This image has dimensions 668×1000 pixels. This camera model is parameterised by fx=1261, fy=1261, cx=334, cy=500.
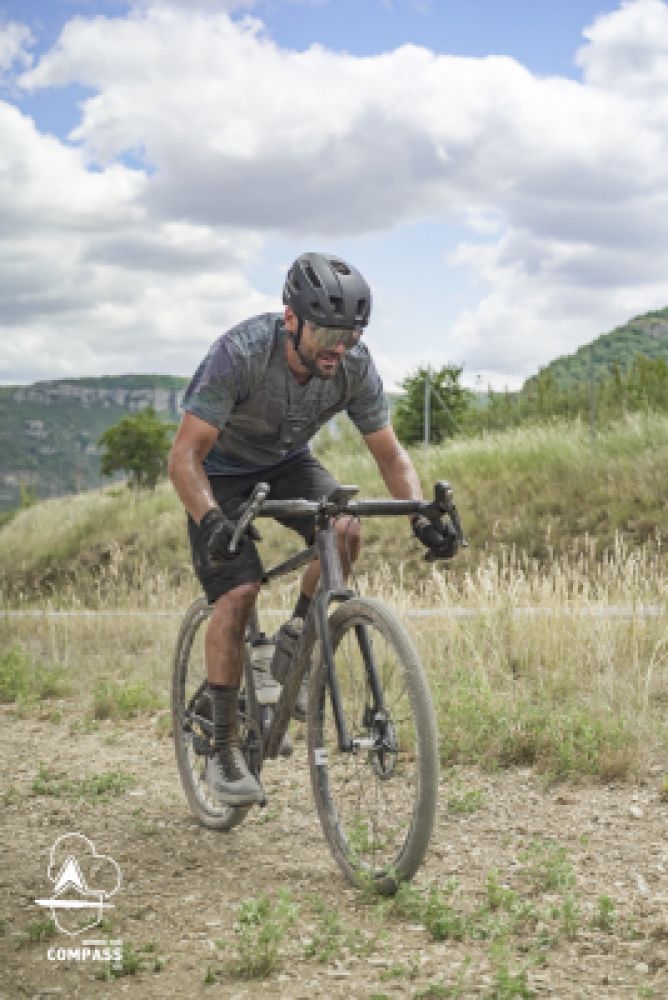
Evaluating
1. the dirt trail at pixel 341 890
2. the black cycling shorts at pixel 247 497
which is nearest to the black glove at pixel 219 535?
the black cycling shorts at pixel 247 497

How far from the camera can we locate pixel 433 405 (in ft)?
95.0

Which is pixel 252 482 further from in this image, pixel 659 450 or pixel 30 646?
pixel 659 450

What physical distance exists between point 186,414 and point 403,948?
2048mm

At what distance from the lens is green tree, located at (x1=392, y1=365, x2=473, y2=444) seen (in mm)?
28375

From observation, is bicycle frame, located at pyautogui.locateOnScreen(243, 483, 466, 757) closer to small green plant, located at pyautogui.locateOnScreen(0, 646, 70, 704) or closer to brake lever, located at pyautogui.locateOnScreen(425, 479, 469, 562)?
brake lever, located at pyautogui.locateOnScreen(425, 479, 469, 562)

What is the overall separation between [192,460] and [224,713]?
104 centimetres

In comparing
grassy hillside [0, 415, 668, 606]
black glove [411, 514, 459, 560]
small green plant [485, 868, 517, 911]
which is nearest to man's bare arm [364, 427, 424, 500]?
black glove [411, 514, 459, 560]

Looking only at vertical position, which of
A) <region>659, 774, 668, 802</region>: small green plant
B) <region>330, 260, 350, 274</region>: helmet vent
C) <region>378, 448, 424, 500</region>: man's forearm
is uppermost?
<region>330, 260, 350, 274</region>: helmet vent

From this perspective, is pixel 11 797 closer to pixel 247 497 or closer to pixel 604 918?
pixel 247 497

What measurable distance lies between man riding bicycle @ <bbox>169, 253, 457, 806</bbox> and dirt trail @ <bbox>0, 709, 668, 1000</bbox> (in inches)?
17.4

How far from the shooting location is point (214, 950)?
3.94 meters

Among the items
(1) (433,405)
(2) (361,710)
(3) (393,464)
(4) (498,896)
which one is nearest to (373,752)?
(2) (361,710)

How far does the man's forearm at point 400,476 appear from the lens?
16.4 feet

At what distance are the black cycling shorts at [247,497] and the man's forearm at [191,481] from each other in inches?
10.6
